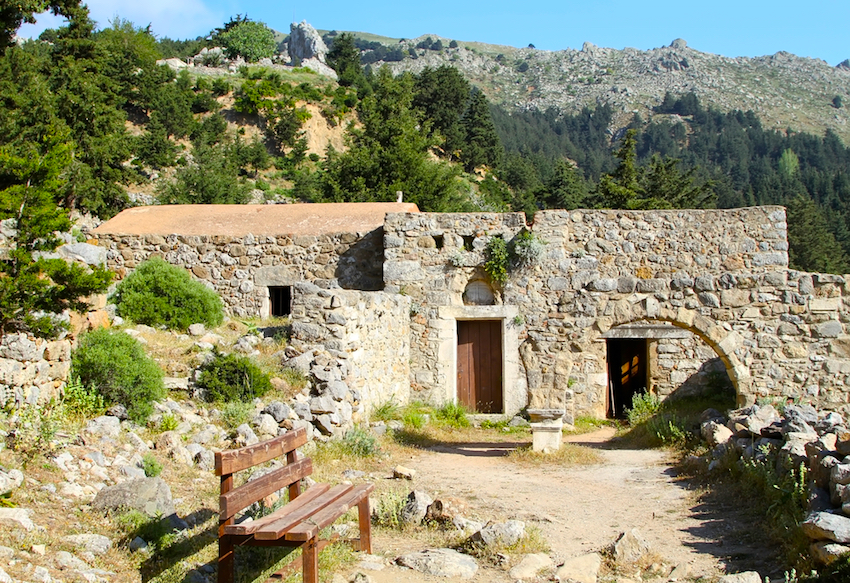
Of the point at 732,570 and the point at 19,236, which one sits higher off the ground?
the point at 19,236

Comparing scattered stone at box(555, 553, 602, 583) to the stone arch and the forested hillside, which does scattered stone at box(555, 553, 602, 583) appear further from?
the stone arch

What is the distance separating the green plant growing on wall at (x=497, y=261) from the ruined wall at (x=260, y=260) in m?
2.16

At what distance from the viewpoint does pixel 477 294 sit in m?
13.1

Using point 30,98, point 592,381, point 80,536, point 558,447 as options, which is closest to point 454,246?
point 592,381

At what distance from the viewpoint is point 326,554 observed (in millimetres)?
4938

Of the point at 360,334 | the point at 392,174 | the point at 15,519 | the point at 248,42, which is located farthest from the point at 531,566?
the point at 248,42

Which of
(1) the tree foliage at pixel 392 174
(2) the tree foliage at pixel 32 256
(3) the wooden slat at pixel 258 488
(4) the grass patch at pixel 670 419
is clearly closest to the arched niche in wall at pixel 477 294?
(4) the grass patch at pixel 670 419

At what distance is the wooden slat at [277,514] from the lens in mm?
4156

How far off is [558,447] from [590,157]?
73.6 meters

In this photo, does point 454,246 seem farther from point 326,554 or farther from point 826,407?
point 326,554

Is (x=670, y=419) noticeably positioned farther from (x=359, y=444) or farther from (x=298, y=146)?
(x=298, y=146)

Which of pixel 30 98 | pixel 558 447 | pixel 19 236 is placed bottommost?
pixel 558 447

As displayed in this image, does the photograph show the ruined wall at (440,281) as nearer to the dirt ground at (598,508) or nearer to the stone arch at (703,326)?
the stone arch at (703,326)

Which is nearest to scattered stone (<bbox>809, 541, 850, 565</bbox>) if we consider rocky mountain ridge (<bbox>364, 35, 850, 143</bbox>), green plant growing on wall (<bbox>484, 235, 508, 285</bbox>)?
green plant growing on wall (<bbox>484, 235, 508, 285</bbox>)
